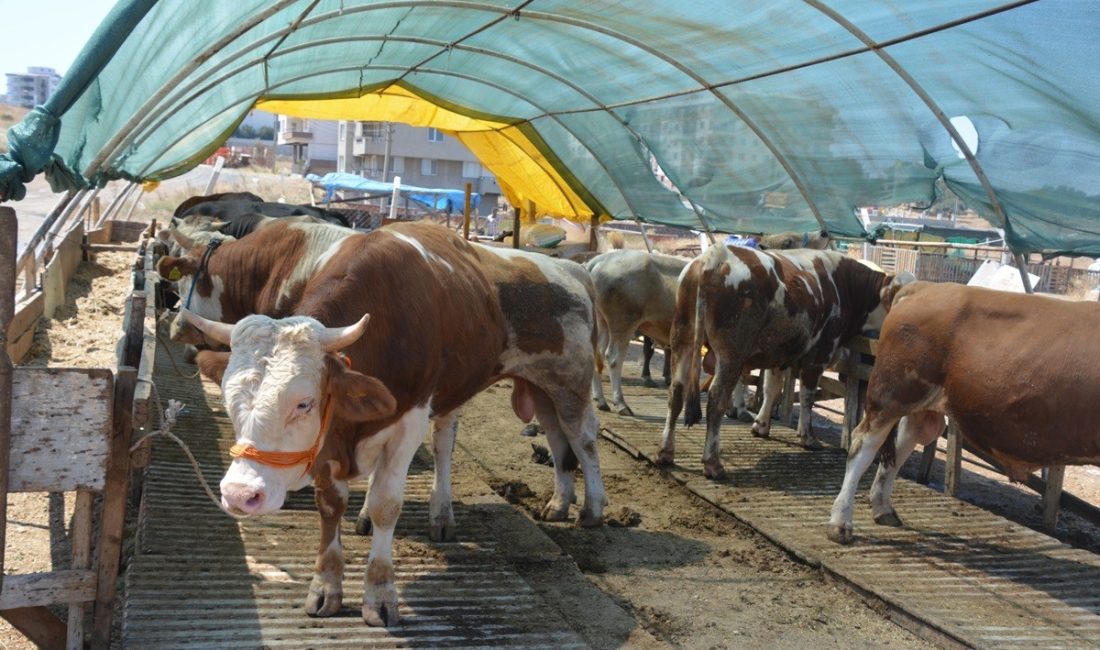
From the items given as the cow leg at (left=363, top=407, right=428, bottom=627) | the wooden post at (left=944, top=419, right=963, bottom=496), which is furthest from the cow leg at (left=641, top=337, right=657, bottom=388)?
the cow leg at (left=363, top=407, right=428, bottom=627)

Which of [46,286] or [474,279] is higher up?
[474,279]

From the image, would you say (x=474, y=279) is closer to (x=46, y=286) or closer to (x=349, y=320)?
(x=349, y=320)

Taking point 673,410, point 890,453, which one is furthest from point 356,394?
point 673,410

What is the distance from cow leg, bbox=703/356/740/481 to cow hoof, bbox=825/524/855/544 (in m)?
1.63

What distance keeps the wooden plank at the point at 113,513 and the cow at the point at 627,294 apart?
7792 mm

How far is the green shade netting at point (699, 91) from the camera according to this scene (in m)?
6.26

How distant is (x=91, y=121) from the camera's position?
245 inches

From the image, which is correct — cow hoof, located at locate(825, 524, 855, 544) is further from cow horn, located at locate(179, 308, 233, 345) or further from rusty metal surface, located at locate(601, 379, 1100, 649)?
cow horn, located at locate(179, 308, 233, 345)

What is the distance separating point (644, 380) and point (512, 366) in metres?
7.59

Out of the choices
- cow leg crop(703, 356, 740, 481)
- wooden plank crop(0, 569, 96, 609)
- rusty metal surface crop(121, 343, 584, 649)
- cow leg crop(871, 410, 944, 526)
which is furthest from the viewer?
cow leg crop(703, 356, 740, 481)

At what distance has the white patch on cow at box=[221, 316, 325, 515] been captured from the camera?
384 cm

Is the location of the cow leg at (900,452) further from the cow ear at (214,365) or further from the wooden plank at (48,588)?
the wooden plank at (48,588)

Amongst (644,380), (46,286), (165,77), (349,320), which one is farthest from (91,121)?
(644,380)

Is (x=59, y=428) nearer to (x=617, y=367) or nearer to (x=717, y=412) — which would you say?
(x=717, y=412)
